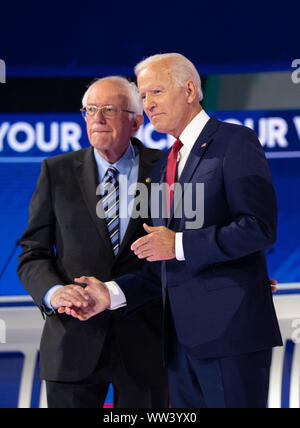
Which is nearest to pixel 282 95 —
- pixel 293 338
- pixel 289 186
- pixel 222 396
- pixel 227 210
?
pixel 289 186

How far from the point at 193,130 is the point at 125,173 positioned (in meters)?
0.37

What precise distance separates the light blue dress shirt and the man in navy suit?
25 cm

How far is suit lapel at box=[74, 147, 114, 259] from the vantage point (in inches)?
81.5

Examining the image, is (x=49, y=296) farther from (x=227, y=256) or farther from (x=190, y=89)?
(x=190, y=89)

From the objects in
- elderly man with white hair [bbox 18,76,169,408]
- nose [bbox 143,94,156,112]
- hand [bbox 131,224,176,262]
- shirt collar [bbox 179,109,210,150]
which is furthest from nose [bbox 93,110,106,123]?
hand [bbox 131,224,176,262]

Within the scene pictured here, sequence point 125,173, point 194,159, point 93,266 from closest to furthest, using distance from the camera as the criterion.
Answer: point 194,159 < point 93,266 < point 125,173

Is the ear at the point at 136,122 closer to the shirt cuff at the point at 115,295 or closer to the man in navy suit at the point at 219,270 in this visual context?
the man in navy suit at the point at 219,270

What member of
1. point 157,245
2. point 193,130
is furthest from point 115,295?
point 193,130

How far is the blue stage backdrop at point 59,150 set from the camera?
363 centimetres

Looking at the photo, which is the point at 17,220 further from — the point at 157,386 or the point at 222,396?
the point at 222,396

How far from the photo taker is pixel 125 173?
2.18 metres

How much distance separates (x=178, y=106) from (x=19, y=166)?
6.36ft

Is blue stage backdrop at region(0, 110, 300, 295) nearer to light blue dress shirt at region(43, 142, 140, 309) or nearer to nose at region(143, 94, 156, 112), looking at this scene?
light blue dress shirt at region(43, 142, 140, 309)

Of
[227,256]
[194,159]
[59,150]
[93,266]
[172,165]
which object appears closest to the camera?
[227,256]
